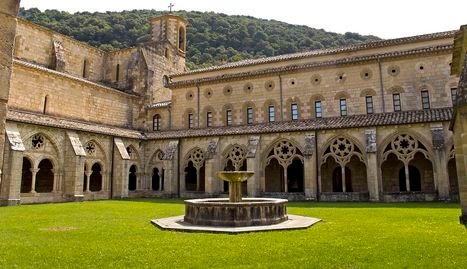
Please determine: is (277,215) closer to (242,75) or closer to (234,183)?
(234,183)

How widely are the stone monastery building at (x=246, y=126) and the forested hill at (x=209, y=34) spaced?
2964cm

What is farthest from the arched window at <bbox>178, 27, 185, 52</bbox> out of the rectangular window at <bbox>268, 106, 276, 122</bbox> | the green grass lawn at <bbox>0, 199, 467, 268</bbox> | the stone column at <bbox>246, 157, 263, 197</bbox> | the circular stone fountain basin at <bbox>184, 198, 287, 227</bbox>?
the green grass lawn at <bbox>0, 199, 467, 268</bbox>

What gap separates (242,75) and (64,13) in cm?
5568

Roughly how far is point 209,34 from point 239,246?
245ft

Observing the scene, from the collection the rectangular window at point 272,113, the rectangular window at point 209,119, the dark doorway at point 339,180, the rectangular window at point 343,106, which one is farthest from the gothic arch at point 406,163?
the rectangular window at point 209,119

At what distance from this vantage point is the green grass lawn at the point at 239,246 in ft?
21.4

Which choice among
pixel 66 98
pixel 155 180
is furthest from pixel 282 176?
pixel 66 98

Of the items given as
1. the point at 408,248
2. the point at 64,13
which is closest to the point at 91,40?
the point at 64,13

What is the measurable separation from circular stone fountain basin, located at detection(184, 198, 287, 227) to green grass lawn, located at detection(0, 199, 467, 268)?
4.81 ft

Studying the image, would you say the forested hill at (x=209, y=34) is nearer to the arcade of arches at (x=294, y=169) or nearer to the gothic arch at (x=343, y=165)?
the arcade of arches at (x=294, y=169)

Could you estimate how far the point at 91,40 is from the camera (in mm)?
62125

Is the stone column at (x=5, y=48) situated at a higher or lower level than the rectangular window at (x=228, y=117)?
lower

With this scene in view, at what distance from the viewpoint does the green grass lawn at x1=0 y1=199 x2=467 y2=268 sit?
6.54 metres

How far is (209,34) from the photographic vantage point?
3095 inches
